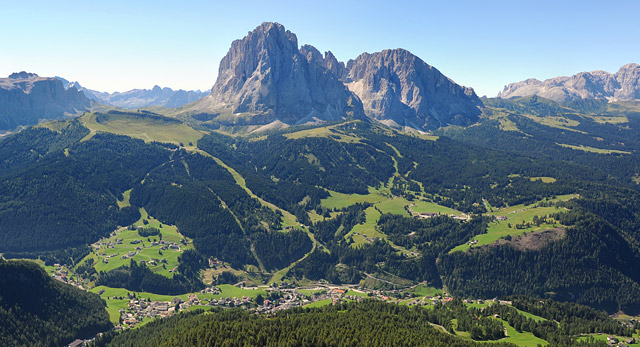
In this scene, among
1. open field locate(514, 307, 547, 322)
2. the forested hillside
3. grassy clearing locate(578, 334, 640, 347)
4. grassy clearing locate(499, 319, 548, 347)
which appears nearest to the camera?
grassy clearing locate(499, 319, 548, 347)

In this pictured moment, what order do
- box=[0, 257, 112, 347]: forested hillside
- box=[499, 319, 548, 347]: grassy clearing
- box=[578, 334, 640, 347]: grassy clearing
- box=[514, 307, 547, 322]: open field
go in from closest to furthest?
box=[499, 319, 548, 347]: grassy clearing → box=[578, 334, 640, 347]: grassy clearing → box=[0, 257, 112, 347]: forested hillside → box=[514, 307, 547, 322]: open field

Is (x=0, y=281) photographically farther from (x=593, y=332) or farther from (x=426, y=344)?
(x=593, y=332)

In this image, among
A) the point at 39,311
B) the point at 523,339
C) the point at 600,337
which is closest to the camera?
the point at 523,339

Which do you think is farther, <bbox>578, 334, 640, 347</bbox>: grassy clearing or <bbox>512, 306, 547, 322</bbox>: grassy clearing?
<bbox>512, 306, 547, 322</bbox>: grassy clearing

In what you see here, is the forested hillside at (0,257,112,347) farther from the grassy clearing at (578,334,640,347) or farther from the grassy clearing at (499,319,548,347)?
the grassy clearing at (578,334,640,347)

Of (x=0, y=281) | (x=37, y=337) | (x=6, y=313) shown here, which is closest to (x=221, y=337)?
(x=37, y=337)

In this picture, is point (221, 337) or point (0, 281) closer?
point (221, 337)

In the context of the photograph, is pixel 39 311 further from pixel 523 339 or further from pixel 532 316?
pixel 532 316

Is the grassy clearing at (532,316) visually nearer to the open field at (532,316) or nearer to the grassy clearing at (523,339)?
the open field at (532,316)

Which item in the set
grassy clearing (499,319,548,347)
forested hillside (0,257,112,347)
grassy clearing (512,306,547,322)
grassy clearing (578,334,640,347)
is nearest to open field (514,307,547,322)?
grassy clearing (512,306,547,322)

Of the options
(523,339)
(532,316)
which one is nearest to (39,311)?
(523,339)

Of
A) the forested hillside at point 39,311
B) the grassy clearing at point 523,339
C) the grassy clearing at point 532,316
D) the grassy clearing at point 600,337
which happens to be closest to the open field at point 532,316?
the grassy clearing at point 532,316
